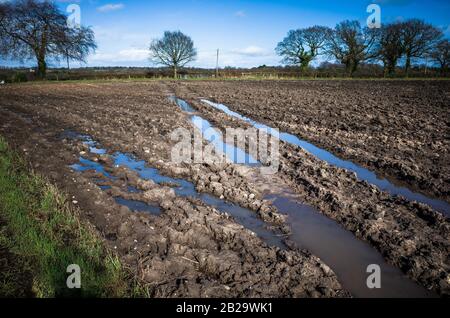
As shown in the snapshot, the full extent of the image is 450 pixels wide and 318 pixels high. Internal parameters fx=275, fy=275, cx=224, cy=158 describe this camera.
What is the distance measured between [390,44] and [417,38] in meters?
5.74

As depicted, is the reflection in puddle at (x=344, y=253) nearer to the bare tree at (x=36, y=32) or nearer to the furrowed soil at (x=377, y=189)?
the furrowed soil at (x=377, y=189)

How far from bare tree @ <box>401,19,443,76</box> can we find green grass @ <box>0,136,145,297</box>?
6433cm

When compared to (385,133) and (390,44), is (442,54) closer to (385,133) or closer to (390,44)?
(390,44)

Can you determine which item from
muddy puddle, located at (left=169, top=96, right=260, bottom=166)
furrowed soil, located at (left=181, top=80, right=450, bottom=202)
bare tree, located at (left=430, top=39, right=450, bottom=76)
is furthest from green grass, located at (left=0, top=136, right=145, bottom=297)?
bare tree, located at (left=430, top=39, right=450, bottom=76)

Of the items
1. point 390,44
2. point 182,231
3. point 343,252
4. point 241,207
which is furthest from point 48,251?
point 390,44

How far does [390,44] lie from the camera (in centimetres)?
5247

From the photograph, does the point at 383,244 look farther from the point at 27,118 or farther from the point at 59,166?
the point at 27,118

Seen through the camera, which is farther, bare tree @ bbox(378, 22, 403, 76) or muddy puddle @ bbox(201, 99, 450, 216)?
bare tree @ bbox(378, 22, 403, 76)

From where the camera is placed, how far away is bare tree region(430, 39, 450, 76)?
54.6 m

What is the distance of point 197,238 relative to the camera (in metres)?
4.36

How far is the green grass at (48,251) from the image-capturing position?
10.4 feet

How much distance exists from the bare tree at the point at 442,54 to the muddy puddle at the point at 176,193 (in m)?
65.8

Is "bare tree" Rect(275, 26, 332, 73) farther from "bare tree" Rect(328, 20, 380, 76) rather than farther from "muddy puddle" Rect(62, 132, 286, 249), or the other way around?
"muddy puddle" Rect(62, 132, 286, 249)

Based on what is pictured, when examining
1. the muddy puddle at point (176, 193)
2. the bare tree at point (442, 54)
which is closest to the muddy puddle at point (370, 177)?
the muddy puddle at point (176, 193)
